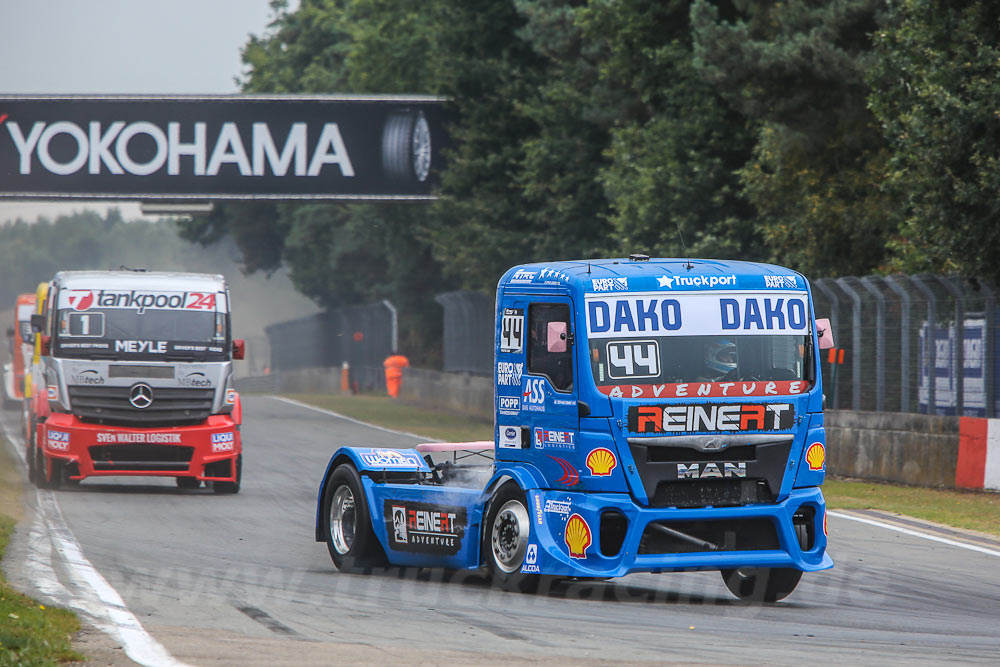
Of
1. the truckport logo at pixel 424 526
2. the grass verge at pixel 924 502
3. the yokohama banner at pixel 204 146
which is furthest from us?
the yokohama banner at pixel 204 146

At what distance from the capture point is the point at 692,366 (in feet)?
35.9

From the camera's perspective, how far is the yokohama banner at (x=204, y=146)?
3991 cm

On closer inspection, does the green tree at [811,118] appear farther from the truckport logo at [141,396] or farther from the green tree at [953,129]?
the truckport logo at [141,396]

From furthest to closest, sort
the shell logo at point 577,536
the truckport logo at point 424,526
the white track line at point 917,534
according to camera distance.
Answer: the white track line at point 917,534, the truckport logo at point 424,526, the shell logo at point 577,536

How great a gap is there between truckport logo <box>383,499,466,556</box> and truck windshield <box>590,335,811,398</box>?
65.7 inches

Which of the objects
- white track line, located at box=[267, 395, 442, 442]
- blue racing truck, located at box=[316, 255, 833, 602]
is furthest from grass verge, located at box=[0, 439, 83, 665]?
white track line, located at box=[267, 395, 442, 442]

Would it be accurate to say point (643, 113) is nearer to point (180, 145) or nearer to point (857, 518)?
point (180, 145)

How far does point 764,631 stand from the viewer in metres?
9.84

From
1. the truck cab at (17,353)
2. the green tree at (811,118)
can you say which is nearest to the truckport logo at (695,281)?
the green tree at (811,118)

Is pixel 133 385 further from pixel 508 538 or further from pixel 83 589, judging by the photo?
pixel 508 538

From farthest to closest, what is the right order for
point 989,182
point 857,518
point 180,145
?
point 180,145 < point 989,182 < point 857,518

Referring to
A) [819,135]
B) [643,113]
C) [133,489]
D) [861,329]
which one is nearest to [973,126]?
[861,329]

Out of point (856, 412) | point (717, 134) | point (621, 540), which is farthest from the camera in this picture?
point (717, 134)

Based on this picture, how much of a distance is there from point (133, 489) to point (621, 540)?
1197cm
